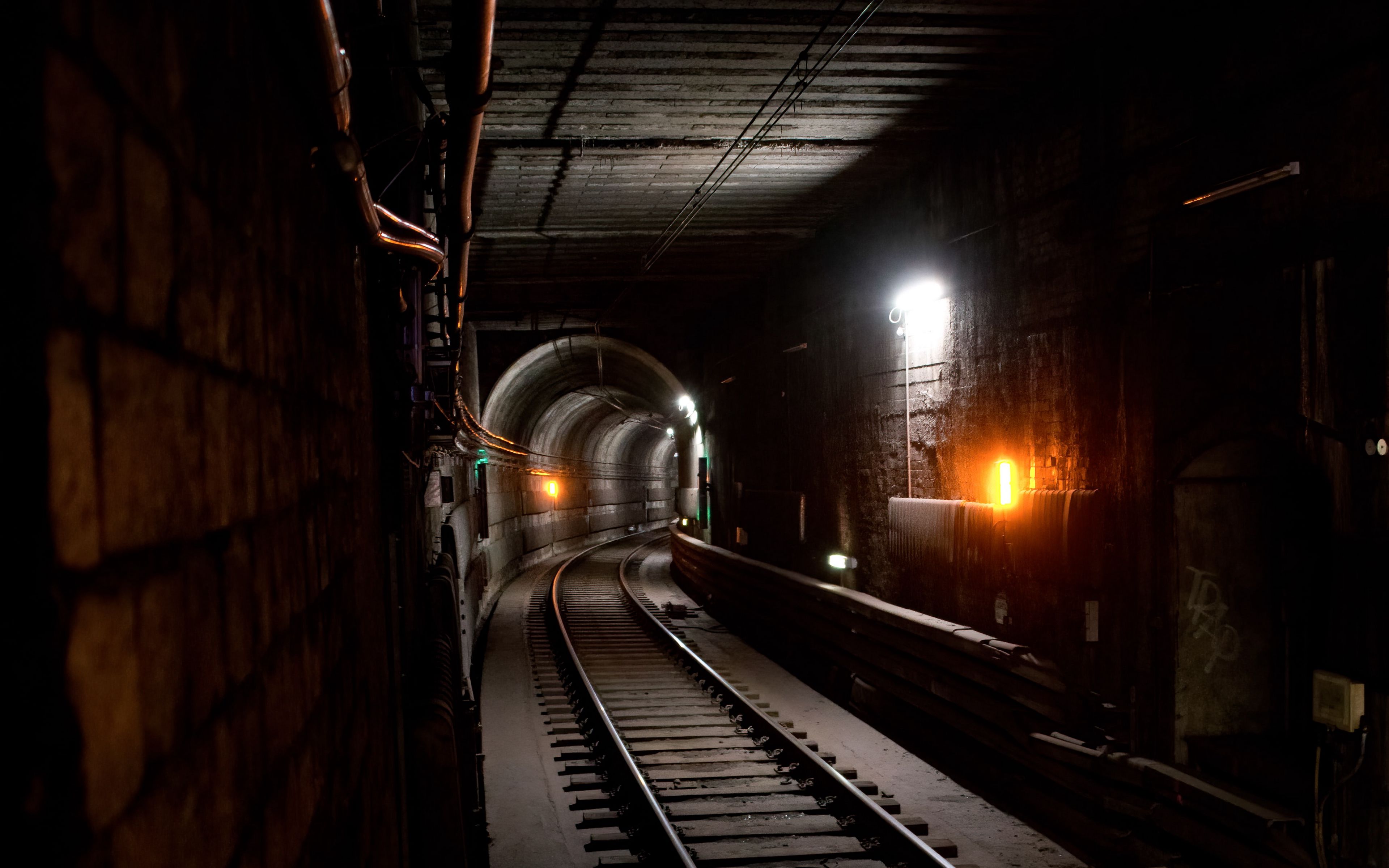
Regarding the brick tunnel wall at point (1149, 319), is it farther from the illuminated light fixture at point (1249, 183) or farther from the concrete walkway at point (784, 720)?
the concrete walkway at point (784, 720)

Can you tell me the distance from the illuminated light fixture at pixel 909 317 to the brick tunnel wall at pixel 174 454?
27.6ft

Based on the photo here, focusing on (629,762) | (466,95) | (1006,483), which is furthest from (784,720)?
(466,95)

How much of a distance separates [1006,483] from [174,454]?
8.14 meters

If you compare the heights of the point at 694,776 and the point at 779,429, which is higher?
the point at 779,429

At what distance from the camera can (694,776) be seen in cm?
898

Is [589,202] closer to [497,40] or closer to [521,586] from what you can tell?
[497,40]

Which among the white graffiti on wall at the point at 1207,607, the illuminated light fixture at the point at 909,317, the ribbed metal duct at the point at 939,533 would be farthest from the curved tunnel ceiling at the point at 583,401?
the white graffiti on wall at the point at 1207,607

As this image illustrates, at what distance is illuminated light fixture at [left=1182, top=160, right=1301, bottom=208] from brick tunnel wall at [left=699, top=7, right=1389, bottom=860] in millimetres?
64

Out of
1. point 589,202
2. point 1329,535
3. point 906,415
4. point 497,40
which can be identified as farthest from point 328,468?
point 589,202

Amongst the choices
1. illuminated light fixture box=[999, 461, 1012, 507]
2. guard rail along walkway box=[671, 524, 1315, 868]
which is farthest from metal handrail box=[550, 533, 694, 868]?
illuminated light fixture box=[999, 461, 1012, 507]

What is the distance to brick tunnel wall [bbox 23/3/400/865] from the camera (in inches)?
40.4

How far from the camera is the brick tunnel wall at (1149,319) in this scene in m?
5.42

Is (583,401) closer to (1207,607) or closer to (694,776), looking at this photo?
(694,776)

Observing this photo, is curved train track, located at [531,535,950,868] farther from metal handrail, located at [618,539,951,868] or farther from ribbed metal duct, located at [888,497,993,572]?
ribbed metal duct, located at [888,497,993,572]
